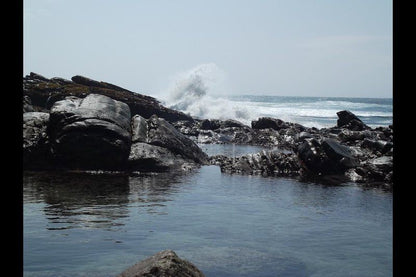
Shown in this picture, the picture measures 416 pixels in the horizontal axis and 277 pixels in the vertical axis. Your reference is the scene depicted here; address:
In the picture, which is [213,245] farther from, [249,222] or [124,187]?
[124,187]

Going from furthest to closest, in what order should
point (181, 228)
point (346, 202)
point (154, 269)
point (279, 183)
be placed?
1. point (279, 183)
2. point (346, 202)
3. point (181, 228)
4. point (154, 269)

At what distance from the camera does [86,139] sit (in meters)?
21.4

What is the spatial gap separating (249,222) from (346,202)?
530 centimetres

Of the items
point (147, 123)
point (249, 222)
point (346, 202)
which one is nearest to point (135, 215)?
point (249, 222)

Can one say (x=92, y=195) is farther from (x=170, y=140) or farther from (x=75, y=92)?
(x=75, y=92)

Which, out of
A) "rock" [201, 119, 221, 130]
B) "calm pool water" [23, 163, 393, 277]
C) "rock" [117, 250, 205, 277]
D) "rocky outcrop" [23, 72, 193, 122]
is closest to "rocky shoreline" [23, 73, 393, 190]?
"calm pool water" [23, 163, 393, 277]

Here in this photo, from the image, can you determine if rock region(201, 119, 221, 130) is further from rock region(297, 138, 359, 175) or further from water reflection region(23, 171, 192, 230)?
water reflection region(23, 171, 192, 230)

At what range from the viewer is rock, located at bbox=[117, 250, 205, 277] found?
600cm

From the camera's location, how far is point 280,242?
435 inches

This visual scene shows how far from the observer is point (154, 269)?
6.02 metres

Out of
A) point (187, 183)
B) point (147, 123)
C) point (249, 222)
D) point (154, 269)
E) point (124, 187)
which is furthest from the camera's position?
point (147, 123)
